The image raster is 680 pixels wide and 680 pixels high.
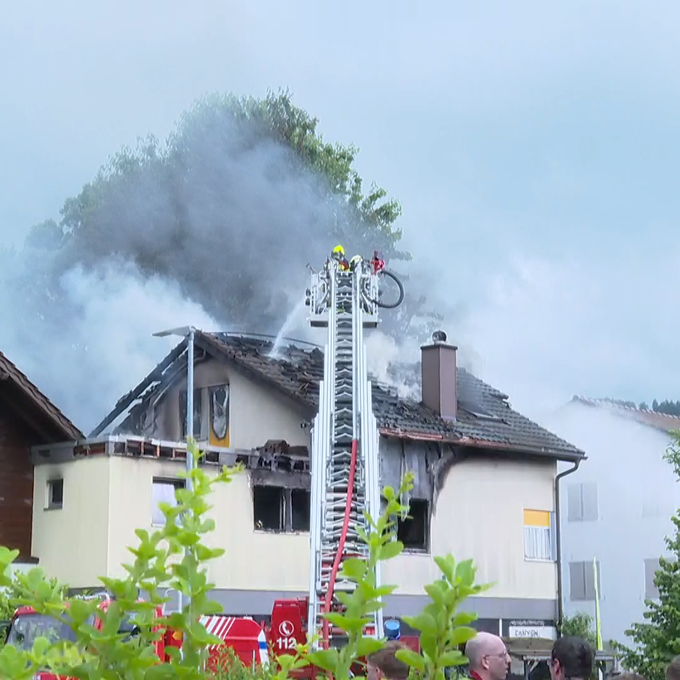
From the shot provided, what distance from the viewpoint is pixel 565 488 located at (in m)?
44.0

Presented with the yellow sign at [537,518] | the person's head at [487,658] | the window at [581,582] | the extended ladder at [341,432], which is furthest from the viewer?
the window at [581,582]

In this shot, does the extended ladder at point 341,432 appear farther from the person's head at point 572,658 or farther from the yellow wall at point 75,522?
the person's head at point 572,658

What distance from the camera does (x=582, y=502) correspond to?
4325 centimetres

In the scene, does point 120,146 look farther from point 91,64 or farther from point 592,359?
point 592,359

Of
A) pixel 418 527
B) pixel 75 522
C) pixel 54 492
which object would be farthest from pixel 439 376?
pixel 75 522

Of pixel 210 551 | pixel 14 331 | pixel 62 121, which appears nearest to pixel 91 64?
pixel 62 121

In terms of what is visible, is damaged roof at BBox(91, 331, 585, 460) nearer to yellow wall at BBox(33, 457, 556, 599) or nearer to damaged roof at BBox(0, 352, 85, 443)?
yellow wall at BBox(33, 457, 556, 599)

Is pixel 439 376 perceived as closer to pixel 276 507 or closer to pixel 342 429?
pixel 276 507

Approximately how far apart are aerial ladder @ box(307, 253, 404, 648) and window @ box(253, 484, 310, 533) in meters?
3.65

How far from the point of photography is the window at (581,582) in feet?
137

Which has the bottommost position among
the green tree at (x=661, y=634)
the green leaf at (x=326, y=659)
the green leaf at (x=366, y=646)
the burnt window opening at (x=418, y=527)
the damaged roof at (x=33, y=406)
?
the green tree at (x=661, y=634)

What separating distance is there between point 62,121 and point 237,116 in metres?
7.55

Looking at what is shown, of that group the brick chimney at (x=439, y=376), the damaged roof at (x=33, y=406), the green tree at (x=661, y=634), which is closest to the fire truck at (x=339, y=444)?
the green tree at (x=661, y=634)

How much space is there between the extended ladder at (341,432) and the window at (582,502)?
18.6 metres
